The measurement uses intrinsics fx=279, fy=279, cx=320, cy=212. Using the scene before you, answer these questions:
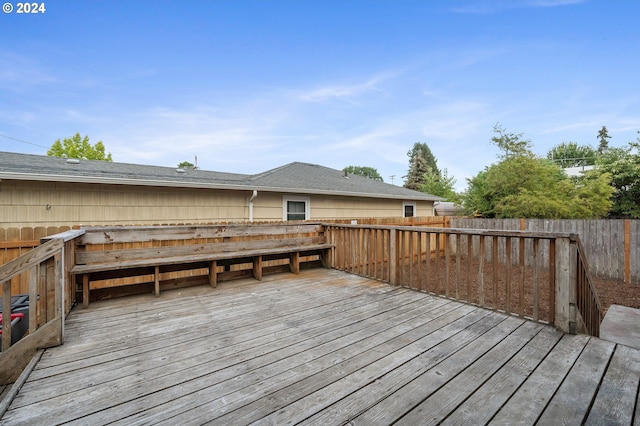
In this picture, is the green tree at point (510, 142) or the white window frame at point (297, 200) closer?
the white window frame at point (297, 200)

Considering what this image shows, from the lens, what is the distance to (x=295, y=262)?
5.19 m

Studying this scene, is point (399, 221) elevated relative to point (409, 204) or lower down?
lower down

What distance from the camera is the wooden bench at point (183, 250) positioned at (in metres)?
3.57

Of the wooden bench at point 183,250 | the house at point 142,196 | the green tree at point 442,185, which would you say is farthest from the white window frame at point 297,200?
the green tree at point 442,185

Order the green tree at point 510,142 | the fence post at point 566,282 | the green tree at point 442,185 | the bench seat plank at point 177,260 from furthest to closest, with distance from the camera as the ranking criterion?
the green tree at point 442,185 → the green tree at point 510,142 → the bench seat plank at point 177,260 → the fence post at point 566,282

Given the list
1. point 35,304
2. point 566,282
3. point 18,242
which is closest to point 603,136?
point 566,282

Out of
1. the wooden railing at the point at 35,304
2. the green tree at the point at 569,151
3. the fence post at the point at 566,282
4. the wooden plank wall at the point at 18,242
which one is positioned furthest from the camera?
the green tree at the point at 569,151

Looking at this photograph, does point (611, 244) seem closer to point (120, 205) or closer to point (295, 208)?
point (295, 208)

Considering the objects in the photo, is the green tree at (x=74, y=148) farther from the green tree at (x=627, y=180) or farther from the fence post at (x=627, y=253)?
the green tree at (x=627, y=180)

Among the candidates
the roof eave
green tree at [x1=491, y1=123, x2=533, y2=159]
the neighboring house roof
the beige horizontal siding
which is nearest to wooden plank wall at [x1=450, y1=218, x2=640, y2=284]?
green tree at [x1=491, y1=123, x2=533, y2=159]

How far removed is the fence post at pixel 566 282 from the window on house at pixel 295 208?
6042mm

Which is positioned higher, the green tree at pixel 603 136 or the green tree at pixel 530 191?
the green tree at pixel 603 136

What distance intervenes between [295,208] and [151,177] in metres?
3.59

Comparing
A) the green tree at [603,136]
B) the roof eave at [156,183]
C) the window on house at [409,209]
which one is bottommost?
the window on house at [409,209]
